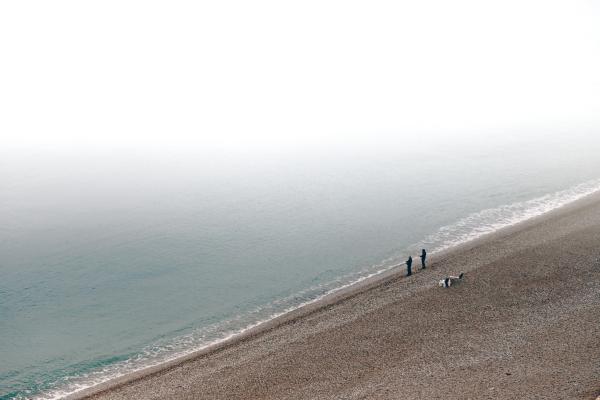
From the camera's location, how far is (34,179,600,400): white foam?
34.0m

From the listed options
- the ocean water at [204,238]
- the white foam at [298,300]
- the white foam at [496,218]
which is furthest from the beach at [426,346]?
the white foam at [496,218]

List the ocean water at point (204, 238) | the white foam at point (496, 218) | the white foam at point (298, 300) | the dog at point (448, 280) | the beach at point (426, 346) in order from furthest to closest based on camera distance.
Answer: the white foam at point (496, 218) → the dog at point (448, 280) → the ocean water at point (204, 238) → the white foam at point (298, 300) → the beach at point (426, 346)

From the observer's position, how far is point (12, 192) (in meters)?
102

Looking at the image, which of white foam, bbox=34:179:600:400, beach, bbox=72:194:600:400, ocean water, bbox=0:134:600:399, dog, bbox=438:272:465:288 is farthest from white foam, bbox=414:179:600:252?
dog, bbox=438:272:465:288

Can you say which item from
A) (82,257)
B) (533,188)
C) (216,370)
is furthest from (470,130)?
(216,370)

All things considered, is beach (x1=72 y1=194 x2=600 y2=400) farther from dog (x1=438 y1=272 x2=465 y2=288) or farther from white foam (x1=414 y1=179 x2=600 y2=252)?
white foam (x1=414 y1=179 x2=600 y2=252)

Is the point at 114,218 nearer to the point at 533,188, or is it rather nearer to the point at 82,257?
the point at 82,257

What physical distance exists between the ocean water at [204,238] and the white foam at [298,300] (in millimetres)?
169

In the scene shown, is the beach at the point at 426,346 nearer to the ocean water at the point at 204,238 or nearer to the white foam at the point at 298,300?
the white foam at the point at 298,300

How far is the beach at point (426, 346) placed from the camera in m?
27.2

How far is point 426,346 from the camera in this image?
31.2 metres

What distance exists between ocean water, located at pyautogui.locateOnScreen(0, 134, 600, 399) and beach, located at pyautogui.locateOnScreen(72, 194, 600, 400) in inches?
200

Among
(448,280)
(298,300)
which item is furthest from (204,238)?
(448,280)

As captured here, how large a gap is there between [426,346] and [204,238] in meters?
37.8
